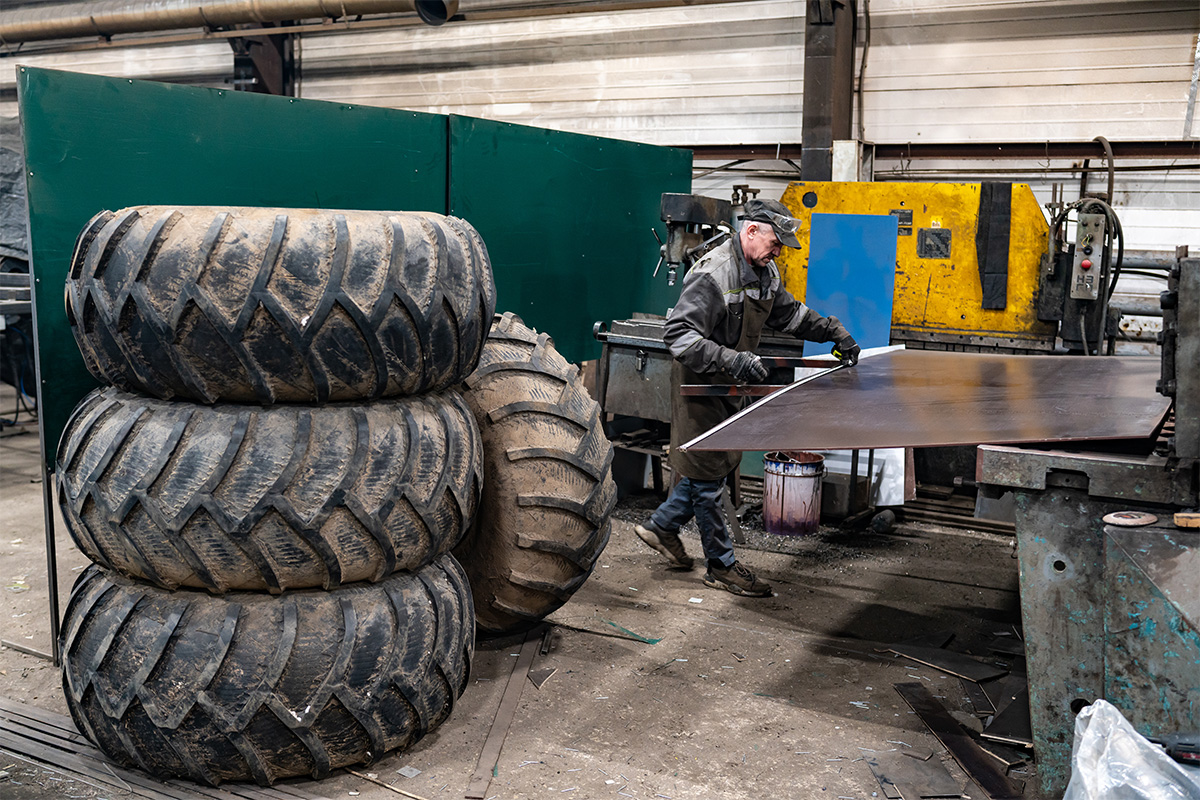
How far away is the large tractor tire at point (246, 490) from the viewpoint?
2.41 m

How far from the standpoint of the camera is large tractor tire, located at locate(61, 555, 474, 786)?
245 cm

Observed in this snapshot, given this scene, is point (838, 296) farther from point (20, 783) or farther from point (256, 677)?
point (20, 783)

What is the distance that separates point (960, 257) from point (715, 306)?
209 cm

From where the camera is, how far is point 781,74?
7164 mm

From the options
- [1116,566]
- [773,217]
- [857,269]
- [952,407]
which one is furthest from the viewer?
[857,269]

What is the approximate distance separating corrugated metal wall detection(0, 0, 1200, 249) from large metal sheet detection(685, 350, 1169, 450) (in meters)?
2.73

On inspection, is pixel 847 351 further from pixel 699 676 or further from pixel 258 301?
pixel 258 301

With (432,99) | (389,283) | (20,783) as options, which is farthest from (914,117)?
(20,783)

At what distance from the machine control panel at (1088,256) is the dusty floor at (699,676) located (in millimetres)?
1333

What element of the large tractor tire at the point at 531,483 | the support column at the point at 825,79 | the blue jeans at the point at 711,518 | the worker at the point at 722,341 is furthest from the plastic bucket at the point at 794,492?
the support column at the point at 825,79

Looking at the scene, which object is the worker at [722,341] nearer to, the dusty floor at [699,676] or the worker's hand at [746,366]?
the worker's hand at [746,366]

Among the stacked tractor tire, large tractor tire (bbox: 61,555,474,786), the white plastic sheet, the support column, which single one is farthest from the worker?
the support column

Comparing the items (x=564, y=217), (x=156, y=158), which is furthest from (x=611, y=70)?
(x=156, y=158)

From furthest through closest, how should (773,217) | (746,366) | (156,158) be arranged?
1. (773,217)
2. (746,366)
3. (156,158)
